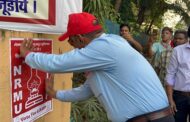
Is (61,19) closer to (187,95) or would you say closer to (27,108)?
(27,108)

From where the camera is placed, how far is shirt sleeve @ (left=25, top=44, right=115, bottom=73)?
9.41 ft

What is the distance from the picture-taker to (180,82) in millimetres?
5094

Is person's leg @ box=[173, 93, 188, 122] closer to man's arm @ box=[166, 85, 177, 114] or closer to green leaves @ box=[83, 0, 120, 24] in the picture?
man's arm @ box=[166, 85, 177, 114]

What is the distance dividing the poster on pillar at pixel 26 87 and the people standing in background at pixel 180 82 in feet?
6.57

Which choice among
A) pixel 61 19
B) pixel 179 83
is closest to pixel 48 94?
pixel 61 19

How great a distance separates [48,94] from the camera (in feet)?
11.9

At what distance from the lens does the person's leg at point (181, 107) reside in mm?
5099

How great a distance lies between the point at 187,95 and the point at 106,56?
247 centimetres

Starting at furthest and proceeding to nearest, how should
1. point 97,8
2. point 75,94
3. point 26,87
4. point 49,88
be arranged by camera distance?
1. point 97,8
2. point 49,88
3. point 75,94
4. point 26,87

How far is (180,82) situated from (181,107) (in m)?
0.32

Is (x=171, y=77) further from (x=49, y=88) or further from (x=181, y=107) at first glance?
(x=49, y=88)

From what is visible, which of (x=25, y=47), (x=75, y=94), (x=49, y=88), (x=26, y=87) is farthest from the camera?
(x=49, y=88)

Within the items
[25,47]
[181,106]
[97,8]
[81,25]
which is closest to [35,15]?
[25,47]

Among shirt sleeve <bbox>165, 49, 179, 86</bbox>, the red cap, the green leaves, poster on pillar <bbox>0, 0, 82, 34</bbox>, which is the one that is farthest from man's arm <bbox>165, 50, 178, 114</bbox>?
the red cap
